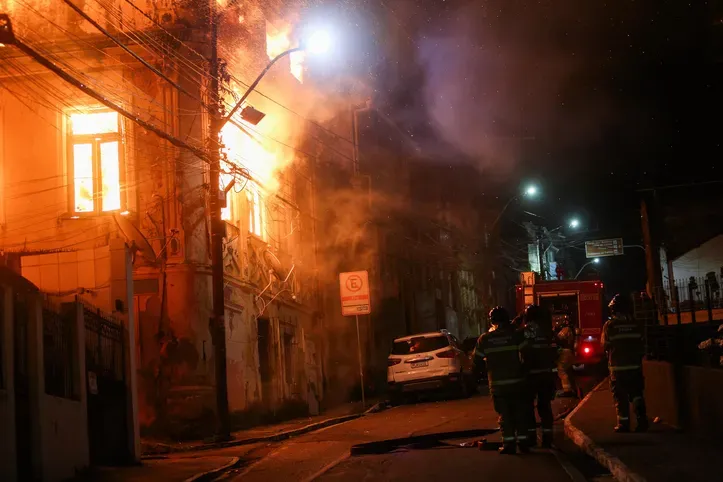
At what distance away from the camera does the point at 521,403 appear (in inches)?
404

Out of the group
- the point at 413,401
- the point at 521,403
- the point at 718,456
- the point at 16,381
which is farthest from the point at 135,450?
the point at 413,401

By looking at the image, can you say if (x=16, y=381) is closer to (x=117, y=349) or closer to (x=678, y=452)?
(x=117, y=349)

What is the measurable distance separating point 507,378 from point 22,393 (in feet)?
18.3

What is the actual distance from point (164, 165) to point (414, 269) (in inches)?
796

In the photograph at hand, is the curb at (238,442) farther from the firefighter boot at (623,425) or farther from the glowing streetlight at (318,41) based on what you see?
the glowing streetlight at (318,41)

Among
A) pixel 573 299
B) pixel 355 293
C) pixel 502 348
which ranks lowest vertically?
pixel 502 348

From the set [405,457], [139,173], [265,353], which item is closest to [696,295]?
[405,457]

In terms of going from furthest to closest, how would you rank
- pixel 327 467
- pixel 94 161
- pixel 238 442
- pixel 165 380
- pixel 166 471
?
pixel 94 161 → pixel 165 380 → pixel 238 442 → pixel 166 471 → pixel 327 467

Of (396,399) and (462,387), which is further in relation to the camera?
A: (396,399)

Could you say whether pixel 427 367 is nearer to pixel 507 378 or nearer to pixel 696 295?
pixel 696 295

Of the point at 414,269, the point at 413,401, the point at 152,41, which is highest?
the point at 152,41

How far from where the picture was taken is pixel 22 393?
32.2 feet

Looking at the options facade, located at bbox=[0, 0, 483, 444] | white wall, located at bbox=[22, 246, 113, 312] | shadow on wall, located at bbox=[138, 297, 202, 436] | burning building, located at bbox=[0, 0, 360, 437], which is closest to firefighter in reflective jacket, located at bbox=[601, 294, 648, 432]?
white wall, located at bbox=[22, 246, 113, 312]

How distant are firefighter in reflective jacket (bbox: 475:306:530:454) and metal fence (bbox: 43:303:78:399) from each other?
204 inches
